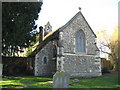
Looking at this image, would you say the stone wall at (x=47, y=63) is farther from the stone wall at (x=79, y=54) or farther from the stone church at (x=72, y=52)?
the stone wall at (x=79, y=54)

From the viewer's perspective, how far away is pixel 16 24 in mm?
16609

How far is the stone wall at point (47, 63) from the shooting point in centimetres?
2144

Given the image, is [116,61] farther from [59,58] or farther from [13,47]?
[13,47]

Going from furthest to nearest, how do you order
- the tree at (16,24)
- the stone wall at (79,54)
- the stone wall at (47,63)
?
1. the stone wall at (47,63)
2. the stone wall at (79,54)
3. the tree at (16,24)

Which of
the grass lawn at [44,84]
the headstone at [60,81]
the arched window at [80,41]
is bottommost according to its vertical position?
the grass lawn at [44,84]

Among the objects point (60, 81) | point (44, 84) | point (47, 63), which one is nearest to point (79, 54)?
point (47, 63)

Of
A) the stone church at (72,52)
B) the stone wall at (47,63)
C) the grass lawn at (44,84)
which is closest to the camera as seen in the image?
the grass lawn at (44,84)

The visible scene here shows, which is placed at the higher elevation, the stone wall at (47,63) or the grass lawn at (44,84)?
the stone wall at (47,63)

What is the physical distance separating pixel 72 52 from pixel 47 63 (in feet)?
14.1

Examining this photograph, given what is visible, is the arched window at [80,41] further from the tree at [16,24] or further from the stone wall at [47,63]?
the tree at [16,24]

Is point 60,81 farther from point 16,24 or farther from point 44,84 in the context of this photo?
point 16,24

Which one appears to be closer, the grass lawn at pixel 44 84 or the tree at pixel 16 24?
the grass lawn at pixel 44 84

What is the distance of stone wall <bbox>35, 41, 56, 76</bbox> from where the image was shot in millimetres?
21442

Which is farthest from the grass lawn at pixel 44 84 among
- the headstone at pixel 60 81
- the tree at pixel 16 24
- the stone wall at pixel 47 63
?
the stone wall at pixel 47 63
